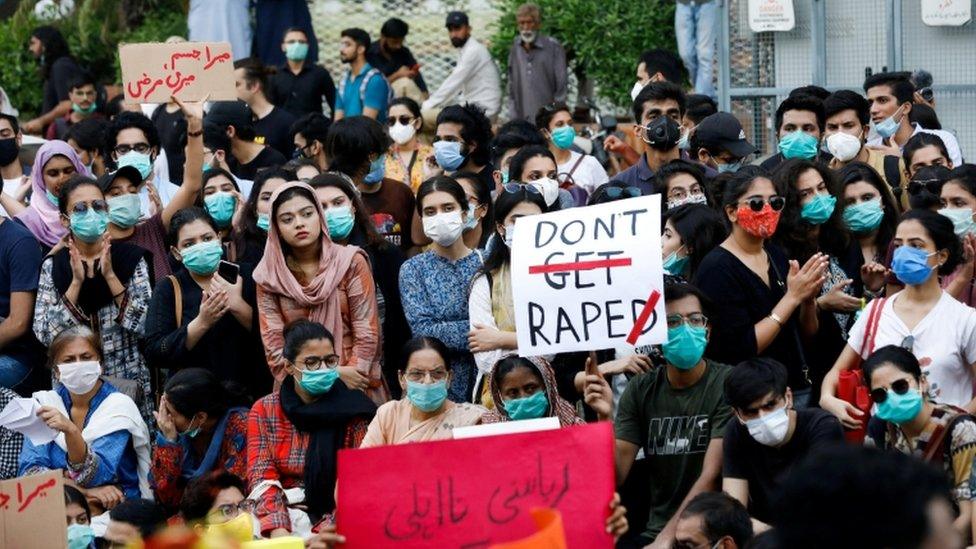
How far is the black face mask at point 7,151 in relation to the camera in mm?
12227

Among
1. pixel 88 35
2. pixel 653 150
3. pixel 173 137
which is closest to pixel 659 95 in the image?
pixel 653 150

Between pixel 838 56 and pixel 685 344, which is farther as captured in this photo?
pixel 838 56

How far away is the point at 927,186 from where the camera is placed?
30.6 ft

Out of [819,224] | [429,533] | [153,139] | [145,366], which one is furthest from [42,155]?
[429,533]

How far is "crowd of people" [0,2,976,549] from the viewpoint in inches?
320

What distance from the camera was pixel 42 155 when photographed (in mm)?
11117

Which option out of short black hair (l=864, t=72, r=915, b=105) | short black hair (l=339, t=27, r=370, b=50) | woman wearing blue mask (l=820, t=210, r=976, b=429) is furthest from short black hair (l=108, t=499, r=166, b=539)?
short black hair (l=339, t=27, r=370, b=50)

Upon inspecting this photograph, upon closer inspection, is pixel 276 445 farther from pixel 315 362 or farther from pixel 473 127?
pixel 473 127

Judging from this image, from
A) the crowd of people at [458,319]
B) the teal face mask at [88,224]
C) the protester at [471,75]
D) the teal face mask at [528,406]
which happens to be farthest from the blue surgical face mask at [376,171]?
the protester at [471,75]

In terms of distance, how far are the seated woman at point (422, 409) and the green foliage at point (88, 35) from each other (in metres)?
10.2

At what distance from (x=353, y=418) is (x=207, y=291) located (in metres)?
1.22

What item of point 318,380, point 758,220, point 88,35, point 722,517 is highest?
point 88,35

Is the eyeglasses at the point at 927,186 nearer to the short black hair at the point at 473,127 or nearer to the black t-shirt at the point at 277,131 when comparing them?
the short black hair at the point at 473,127

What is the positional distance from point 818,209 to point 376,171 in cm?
282
